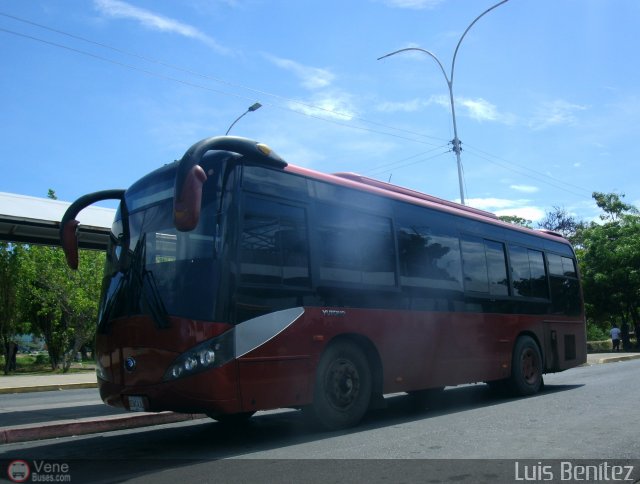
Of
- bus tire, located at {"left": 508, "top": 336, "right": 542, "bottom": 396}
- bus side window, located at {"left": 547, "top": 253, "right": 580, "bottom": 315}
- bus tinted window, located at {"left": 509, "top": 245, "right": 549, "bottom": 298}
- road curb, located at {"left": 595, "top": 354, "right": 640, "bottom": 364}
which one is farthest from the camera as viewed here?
road curb, located at {"left": 595, "top": 354, "right": 640, "bottom": 364}

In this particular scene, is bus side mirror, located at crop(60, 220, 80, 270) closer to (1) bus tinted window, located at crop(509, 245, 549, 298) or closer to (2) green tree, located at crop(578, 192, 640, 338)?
(1) bus tinted window, located at crop(509, 245, 549, 298)

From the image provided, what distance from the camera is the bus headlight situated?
21.2 ft

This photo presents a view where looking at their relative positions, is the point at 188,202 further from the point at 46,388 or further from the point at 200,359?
the point at 46,388

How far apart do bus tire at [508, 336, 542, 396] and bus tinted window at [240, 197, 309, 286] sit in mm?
5948

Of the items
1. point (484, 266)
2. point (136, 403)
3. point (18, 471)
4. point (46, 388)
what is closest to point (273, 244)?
point (136, 403)

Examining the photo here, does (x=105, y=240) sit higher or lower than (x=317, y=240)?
higher

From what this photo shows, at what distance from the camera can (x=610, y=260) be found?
1340 inches

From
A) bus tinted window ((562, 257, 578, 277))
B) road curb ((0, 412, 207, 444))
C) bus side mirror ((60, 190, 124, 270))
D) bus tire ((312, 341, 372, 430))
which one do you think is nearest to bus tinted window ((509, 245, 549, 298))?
bus tinted window ((562, 257, 578, 277))

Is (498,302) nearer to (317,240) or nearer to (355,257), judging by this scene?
(355,257)

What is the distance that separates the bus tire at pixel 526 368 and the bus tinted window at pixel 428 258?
250 cm

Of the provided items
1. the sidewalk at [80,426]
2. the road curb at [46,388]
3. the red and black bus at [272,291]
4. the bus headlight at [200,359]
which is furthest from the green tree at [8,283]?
the bus headlight at [200,359]

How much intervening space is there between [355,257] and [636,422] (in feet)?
13.9

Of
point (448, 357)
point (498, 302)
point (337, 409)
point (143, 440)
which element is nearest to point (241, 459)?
point (337, 409)

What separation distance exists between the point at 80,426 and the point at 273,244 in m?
3.98
